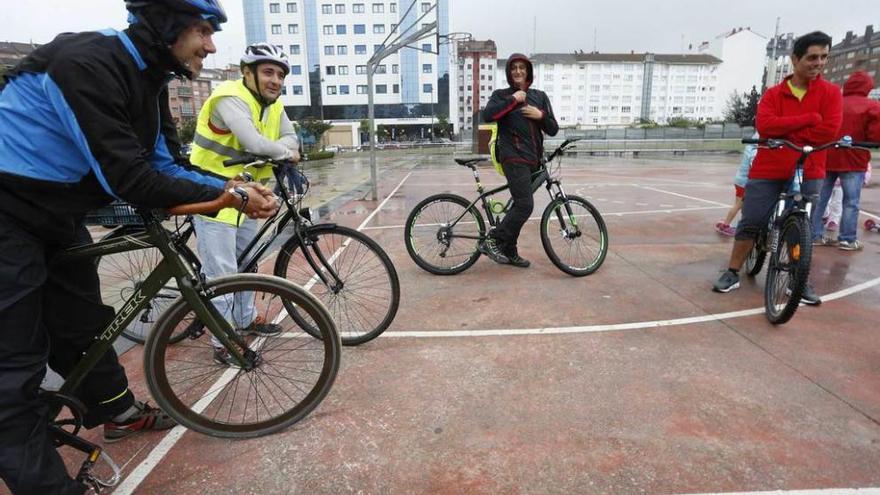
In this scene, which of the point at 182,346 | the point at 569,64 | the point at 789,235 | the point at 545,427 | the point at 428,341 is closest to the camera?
the point at 545,427

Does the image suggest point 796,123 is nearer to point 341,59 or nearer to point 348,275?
point 348,275

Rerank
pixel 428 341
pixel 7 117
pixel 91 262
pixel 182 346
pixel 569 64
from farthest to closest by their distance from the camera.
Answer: pixel 569 64 < pixel 428 341 < pixel 182 346 < pixel 91 262 < pixel 7 117

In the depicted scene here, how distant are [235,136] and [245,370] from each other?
1.48 metres

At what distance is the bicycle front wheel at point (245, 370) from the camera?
227cm

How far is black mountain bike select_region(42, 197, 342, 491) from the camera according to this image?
2.13 metres

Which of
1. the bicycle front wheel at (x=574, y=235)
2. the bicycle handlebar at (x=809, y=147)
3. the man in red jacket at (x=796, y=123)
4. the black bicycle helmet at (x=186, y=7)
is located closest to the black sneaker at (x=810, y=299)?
the man in red jacket at (x=796, y=123)

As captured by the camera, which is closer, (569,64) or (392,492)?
(392,492)

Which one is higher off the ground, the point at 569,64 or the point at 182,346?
the point at 569,64

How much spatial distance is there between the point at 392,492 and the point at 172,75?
6.40 ft

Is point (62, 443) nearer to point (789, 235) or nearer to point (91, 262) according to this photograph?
point (91, 262)

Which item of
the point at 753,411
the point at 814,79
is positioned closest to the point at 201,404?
the point at 753,411

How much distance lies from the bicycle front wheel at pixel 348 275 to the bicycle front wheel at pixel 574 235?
78.8 inches

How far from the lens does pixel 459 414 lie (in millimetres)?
2627

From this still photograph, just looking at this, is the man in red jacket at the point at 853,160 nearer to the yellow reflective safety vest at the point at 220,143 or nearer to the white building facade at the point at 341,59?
the yellow reflective safety vest at the point at 220,143
